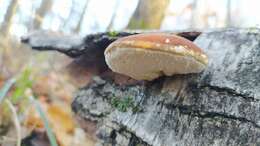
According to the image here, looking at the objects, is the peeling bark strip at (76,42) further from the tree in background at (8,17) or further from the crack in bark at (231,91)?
the tree in background at (8,17)

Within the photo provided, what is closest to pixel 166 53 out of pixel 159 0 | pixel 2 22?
pixel 159 0

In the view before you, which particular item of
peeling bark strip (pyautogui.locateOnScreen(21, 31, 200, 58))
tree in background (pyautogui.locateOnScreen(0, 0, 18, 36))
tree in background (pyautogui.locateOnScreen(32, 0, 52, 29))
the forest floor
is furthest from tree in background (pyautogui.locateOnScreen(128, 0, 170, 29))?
tree in background (pyautogui.locateOnScreen(32, 0, 52, 29))

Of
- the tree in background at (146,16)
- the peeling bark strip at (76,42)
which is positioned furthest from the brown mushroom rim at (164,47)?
the tree in background at (146,16)

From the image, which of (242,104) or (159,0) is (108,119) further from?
(159,0)

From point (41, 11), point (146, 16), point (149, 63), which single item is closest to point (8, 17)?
point (41, 11)

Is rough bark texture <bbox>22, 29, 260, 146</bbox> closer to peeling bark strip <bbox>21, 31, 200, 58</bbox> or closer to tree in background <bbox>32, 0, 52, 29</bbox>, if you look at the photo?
peeling bark strip <bbox>21, 31, 200, 58</bbox>

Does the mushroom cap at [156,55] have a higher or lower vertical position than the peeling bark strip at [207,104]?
higher

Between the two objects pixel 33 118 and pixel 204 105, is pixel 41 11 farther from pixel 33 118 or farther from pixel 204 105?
pixel 204 105
